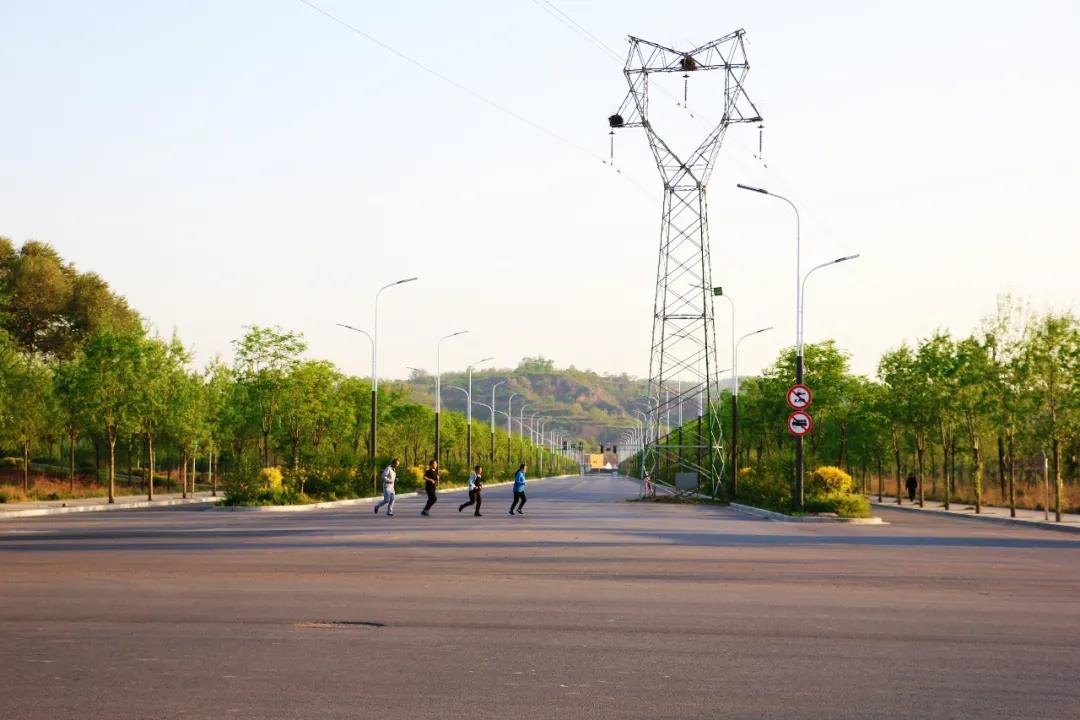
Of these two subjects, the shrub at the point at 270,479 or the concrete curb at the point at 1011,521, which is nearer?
the concrete curb at the point at 1011,521

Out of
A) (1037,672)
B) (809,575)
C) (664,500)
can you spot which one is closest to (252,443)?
(664,500)

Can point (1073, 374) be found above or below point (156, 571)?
above

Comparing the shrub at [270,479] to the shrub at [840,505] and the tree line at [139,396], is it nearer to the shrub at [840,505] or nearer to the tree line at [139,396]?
the tree line at [139,396]

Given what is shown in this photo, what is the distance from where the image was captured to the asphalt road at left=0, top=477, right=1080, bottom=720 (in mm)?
9625

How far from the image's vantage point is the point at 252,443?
276 ft

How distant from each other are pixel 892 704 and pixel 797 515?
3581cm

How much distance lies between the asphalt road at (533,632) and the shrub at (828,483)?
2032 centimetres

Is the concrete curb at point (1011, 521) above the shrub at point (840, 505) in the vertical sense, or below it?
below

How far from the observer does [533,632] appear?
1347 centimetres

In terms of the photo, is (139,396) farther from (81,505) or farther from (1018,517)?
(1018,517)

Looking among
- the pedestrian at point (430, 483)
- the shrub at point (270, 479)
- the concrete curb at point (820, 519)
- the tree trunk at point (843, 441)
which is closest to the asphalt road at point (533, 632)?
the concrete curb at point (820, 519)

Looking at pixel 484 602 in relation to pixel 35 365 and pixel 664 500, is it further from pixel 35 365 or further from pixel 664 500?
pixel 35 365

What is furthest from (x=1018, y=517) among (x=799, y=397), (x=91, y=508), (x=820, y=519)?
(x=91, y=508)

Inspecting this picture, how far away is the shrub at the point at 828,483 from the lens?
48219 mm
